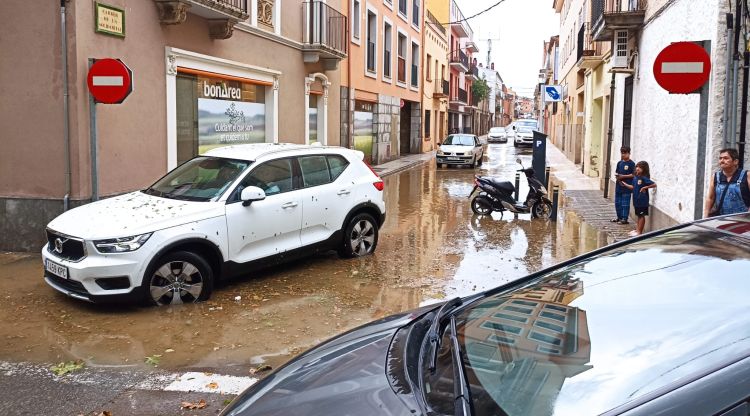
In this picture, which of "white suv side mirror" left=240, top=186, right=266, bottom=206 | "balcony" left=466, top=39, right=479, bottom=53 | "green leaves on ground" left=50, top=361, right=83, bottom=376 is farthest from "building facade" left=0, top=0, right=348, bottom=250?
"balcony" left=466, top=39, right=479, bottom=53

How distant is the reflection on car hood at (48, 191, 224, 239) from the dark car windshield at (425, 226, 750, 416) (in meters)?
4.31

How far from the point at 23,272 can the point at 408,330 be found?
6.88m

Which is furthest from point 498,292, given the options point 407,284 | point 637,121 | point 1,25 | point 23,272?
point 637,121

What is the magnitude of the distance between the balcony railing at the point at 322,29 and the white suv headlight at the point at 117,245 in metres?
12.1

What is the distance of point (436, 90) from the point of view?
41188mm

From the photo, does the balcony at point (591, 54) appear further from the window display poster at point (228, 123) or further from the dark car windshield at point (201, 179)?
the dark car windshield at point (201, 179)

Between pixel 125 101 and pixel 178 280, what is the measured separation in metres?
4.82

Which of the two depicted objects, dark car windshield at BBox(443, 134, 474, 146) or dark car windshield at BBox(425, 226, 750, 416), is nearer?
dark car windshield at BBox(425, 226, 750, 416)

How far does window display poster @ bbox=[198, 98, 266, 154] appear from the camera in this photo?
42.5ft

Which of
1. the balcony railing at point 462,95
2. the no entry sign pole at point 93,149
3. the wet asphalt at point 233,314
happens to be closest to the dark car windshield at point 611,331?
the wet asphalt at point 233,314

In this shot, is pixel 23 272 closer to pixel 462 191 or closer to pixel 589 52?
pixel 462 191

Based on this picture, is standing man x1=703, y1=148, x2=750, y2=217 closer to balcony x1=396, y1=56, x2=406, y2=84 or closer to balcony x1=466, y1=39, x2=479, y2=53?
balcony x1=396, y1=56, x2=406, y2=84

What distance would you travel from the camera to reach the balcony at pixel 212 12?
35.8 ft

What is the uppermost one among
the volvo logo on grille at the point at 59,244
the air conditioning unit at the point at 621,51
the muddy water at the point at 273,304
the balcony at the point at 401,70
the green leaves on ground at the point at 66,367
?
the balcony at the point at 401,70
